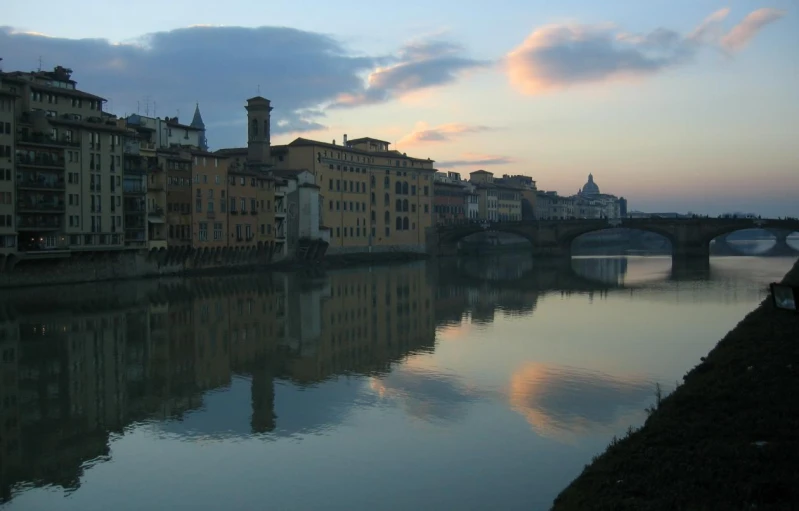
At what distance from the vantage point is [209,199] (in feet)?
197

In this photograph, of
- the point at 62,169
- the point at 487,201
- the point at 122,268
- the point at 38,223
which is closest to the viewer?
the point at 38,223

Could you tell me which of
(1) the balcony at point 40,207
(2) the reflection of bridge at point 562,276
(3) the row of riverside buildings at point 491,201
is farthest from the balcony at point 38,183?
(3) the row of riverside buildings at point 491,201

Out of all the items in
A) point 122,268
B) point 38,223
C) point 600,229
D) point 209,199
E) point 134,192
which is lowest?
point 122,268

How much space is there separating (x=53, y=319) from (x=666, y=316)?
2789cm

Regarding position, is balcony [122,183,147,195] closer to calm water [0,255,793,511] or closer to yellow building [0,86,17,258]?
yellow building [0,86,17,258]

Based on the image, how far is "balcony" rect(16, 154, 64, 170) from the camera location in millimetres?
45469

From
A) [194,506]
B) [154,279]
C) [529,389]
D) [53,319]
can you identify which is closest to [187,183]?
[154,279]

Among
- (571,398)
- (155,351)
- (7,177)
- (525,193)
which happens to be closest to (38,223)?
(7,177)

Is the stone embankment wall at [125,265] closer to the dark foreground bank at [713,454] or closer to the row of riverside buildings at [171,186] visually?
the row of riverside buildings at [171,186]

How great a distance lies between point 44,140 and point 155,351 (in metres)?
25.7

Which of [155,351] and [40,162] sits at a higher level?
[40,162]

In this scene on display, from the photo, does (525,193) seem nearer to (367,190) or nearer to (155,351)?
(367,190)

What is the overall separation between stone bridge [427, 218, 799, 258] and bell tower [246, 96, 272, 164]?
26.8m

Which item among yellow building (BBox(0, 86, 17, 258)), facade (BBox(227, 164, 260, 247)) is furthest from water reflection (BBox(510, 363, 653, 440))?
facade (BBox(227, 164, 260, 247))
